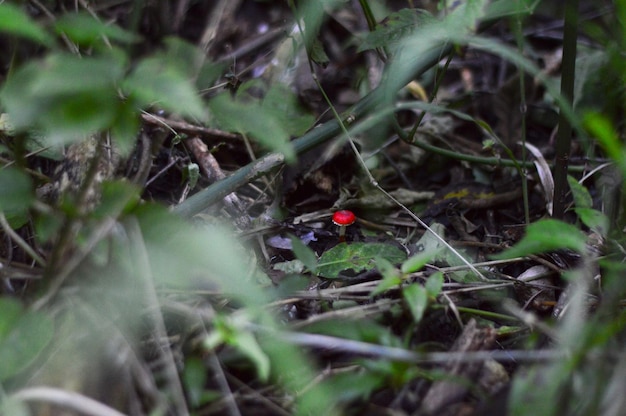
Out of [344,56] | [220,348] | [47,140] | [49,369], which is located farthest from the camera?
[344,56]

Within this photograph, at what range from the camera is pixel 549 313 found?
1173 millimetres

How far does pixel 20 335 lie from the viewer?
0.83 m

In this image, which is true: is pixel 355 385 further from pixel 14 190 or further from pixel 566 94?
pixel 566 94

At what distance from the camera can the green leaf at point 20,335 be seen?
818 mm

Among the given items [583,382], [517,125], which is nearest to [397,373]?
[583,382]

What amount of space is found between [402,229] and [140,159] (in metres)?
0.64

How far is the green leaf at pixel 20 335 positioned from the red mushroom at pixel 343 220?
68 cm

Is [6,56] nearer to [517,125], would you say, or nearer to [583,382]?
[517,125]

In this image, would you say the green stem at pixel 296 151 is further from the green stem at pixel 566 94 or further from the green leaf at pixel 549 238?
the green leaf at pixel 549 238

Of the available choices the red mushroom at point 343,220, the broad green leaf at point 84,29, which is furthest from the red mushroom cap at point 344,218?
the broad green leaf at point 84,29

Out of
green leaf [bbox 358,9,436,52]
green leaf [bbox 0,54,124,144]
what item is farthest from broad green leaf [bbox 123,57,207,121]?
green leaf [bbox 358,9,436,52]

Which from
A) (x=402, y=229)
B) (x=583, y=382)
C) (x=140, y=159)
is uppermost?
(x=583, y=382)

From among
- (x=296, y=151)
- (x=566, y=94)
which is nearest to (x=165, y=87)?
(x=296, y=151)

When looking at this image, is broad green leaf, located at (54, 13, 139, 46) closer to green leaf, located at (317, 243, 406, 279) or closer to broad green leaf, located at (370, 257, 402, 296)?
broad green leaf, located at (370, 257, 402, 296)
